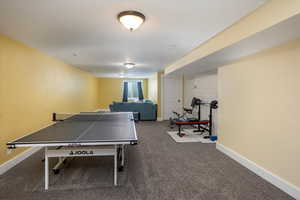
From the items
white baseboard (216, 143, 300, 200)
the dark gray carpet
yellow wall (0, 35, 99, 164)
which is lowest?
the dark gray carpet

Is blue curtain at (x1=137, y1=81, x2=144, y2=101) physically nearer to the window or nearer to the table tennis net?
the window

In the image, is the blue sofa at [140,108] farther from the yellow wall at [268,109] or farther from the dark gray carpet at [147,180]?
the yellow wall at [268,109]

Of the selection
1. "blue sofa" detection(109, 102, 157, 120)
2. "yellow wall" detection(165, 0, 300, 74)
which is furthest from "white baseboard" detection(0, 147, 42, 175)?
"yellow wall" detection(165, 0, 300, 74)

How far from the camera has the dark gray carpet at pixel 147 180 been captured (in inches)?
77.4

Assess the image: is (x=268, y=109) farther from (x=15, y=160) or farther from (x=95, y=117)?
(x=15, y=160)

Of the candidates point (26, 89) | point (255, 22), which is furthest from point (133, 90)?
point (255, 22)

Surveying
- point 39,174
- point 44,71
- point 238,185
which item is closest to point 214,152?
point 238,185

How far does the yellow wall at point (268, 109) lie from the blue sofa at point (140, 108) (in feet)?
12.9

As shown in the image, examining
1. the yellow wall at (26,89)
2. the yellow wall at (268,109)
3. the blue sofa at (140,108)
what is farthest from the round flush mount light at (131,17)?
the blue sofa at (140,108)

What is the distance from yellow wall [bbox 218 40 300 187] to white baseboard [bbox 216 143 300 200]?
55 millimetres

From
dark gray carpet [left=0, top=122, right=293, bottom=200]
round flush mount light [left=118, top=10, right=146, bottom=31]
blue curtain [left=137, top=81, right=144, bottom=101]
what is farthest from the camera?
blue curtain [left=137, top=81, right=144, bottom=101]

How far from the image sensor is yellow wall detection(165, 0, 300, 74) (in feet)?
4.76

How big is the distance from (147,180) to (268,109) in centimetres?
215

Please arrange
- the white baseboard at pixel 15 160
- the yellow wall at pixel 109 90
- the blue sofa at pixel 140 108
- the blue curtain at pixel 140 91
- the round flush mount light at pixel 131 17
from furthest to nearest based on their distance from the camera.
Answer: the blue curtain at pixel 140 91, the yellow wall at pixel 109 90, the blue sofa at pixel 140 108, the white baseboard at pixel 15 160, the round flush mount light at pixel 131 17
